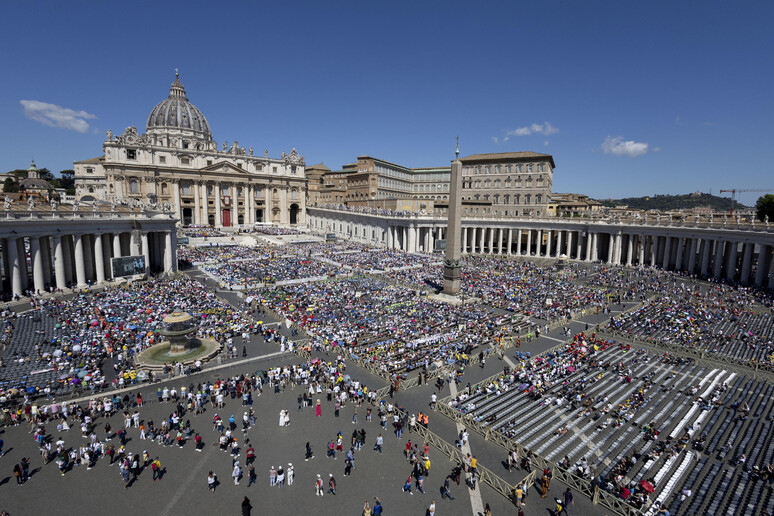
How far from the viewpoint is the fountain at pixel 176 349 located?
885 inches

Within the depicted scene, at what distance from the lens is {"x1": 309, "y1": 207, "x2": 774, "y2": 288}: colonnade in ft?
150

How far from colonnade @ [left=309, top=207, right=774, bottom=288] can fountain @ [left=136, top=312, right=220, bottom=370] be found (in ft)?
144

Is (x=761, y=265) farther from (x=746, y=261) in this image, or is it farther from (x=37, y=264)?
(x=37, y=264)

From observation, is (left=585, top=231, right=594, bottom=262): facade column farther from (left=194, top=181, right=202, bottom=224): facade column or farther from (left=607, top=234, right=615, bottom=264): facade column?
(left=194, top=181, right=202, bottom=224): facade column

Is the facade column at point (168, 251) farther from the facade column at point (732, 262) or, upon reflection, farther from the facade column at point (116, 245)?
the facade column at point (732, 262)

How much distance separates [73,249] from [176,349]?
29040 millimetres

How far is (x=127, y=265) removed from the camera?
4009cm

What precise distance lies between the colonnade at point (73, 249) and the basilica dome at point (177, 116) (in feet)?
223

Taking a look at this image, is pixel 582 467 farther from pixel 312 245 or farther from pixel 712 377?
pixel 312 245

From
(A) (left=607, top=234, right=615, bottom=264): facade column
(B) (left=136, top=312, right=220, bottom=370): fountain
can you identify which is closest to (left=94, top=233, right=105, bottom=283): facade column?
(B) (left=136, top=312, right=220, bottom=370): fountain

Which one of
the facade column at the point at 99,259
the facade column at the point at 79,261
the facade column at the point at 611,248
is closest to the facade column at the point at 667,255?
the facade column at the point at 611,248

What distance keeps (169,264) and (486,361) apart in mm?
39654

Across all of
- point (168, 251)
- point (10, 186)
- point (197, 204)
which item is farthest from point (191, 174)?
point (10, 186)

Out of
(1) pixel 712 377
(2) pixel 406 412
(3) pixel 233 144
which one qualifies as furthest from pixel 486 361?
(3) pixel 233 144
